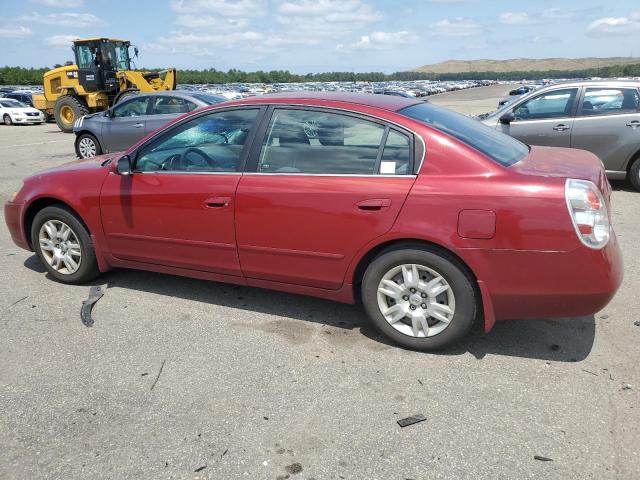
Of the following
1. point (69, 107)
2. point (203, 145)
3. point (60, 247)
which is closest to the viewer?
point (203, 145)

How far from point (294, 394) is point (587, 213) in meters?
1.90

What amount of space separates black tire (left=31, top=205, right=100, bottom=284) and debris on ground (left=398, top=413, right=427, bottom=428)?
2974 mm

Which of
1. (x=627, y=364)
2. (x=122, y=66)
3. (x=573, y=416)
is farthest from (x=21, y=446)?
(x=122, y=66)

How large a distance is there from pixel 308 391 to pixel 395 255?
96 cm

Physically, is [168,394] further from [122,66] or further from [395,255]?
[122,66]

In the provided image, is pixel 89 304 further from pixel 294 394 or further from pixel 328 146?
pixel 328 146

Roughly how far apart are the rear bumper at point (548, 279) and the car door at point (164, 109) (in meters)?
9.33

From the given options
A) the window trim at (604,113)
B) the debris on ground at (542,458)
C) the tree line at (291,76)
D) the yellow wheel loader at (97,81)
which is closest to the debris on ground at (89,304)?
the debris on ground at (542,458)

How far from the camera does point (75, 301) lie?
4.26 m

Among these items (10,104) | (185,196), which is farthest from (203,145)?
(10,104)

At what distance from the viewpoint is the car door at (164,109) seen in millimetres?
11164

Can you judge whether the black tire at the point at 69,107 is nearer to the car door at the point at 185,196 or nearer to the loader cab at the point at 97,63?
the loader cab at the point at 97,63

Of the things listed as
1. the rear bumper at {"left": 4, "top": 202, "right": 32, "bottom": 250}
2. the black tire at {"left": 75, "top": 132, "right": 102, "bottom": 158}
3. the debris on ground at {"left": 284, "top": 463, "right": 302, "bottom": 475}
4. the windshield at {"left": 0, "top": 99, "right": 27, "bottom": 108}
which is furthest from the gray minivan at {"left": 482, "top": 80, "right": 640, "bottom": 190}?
the windshield at {"left": 0, "top": 99, "right": 27, "bottom": 108}

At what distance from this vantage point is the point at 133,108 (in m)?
11.7
